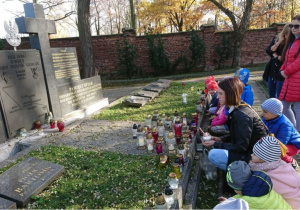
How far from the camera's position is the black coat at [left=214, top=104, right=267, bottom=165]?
253cm

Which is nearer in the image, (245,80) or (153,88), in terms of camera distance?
(245,80)

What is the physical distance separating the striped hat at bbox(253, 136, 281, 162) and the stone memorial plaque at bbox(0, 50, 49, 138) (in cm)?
456

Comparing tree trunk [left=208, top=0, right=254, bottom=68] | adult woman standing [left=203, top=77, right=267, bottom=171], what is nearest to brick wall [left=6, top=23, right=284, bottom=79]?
tree trunk [left=208, top=0, right=254, bottom=68]

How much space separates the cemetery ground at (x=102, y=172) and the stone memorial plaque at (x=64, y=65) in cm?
182

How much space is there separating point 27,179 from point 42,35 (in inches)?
156

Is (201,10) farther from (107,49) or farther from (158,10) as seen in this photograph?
(107,49)

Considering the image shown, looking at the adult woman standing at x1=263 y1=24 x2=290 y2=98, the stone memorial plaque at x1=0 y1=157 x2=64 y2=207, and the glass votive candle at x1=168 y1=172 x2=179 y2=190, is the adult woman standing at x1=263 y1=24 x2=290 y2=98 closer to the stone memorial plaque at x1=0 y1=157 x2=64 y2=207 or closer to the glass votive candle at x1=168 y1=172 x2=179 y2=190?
the glass votive candle at x1=168 y1=172 x2=179 y2=190

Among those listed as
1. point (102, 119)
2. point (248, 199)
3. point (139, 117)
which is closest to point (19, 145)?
point (102, 119)

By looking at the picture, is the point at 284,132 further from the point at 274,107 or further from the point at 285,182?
the point at 285,182

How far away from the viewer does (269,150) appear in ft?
6.64

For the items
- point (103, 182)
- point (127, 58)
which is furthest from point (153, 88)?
point (103, 182)

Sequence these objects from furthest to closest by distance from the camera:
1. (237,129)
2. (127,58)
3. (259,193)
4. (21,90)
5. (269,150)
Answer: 1. (127,58)
2. (21,90)
3. (237,129)
4. (269,150)
5. (259,193)

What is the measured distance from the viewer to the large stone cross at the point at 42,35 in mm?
5270

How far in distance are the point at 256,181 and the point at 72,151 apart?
2.94m
